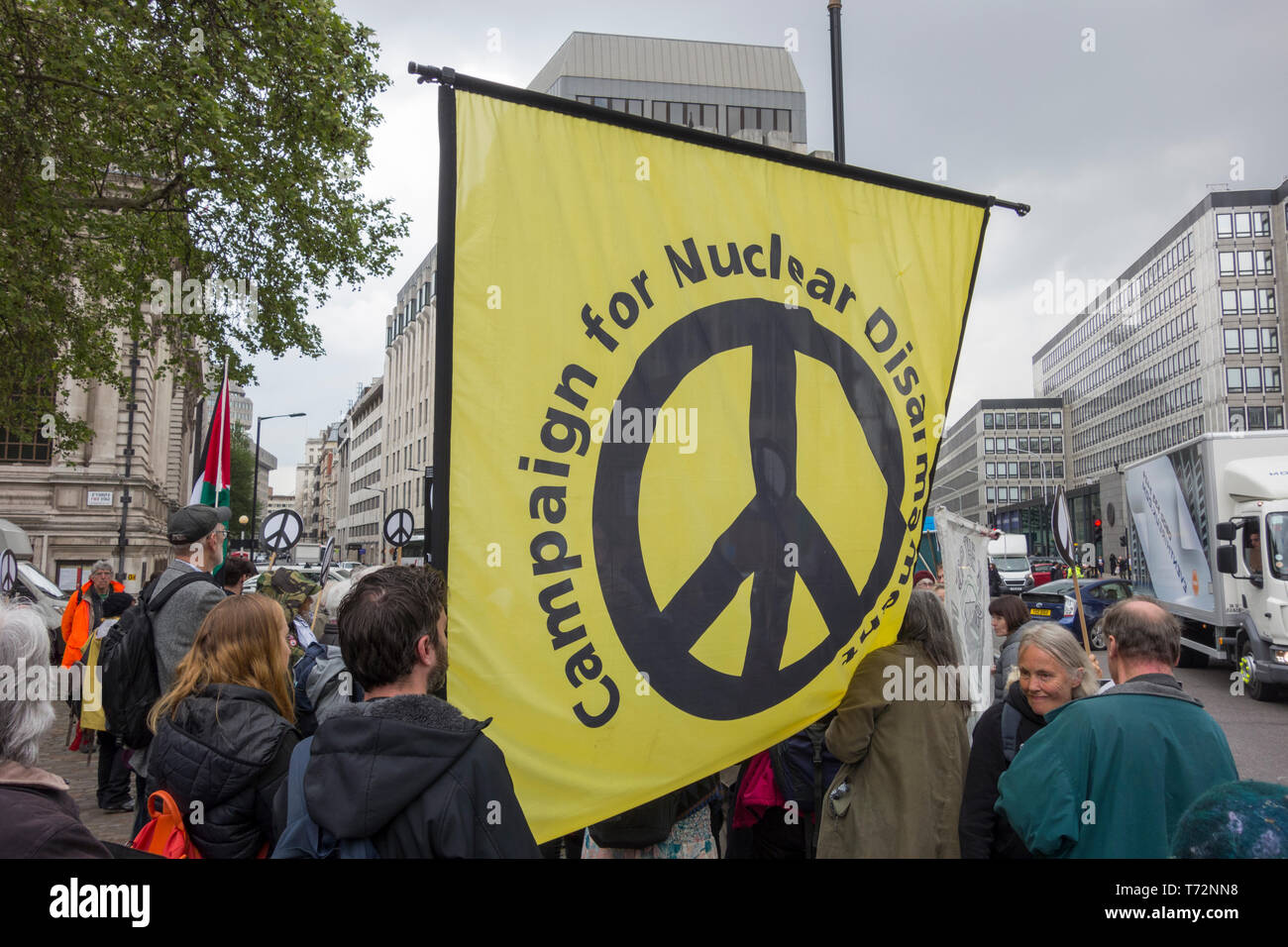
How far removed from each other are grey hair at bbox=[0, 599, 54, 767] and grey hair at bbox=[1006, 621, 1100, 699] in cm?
325

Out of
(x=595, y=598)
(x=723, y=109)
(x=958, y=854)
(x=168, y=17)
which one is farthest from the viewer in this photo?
(x=723, y=109)

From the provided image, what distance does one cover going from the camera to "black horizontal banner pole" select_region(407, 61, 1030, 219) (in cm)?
248

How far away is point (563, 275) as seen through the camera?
266cm

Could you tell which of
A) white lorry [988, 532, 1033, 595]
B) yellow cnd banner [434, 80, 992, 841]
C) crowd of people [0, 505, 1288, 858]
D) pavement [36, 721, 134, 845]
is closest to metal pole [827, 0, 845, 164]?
yellow cnd banner [434, 80, 992, 841]

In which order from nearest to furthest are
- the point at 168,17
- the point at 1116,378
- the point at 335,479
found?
the point at 168,17
the point at 1116,378
the point at 335,479

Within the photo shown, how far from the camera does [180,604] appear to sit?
407cm

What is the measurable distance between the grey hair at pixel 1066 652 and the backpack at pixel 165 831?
309 cm

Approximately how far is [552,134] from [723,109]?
5616cm

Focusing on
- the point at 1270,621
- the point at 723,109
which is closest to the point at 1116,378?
the point at 723,109

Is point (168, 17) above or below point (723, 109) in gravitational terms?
below

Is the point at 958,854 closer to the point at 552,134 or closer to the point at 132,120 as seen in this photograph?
the point at 552,134

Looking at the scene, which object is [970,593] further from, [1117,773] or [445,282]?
[445,282]

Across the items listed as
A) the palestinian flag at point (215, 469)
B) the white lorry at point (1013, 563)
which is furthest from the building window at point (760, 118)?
the palestinian flag at point (215, 469)

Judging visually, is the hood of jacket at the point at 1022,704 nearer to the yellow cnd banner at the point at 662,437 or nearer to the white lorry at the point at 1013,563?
the yellow cnd banner at the point at 662,437
